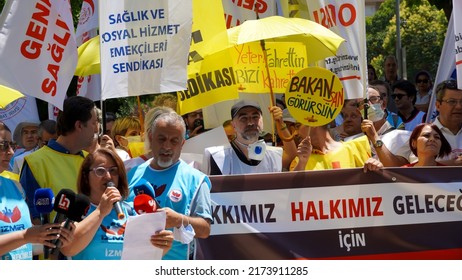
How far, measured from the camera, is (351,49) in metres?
9.21

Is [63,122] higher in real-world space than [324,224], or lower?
higher

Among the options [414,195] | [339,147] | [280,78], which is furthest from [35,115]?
[414,195]

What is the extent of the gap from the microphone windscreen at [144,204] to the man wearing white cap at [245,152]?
93.9 inches

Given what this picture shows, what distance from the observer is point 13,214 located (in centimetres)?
561

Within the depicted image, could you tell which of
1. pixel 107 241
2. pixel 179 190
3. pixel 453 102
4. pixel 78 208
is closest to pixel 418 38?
pixel 453 102

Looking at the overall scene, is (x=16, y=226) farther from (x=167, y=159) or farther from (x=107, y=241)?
(x=167, y=159)

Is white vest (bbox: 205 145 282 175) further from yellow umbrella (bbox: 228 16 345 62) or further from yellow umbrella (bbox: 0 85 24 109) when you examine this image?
yellow umbrella (bbox: 0 85 24 109)

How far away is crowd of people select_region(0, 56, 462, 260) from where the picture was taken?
5598 mm

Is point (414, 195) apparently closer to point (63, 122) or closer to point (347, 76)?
point (347, 76)

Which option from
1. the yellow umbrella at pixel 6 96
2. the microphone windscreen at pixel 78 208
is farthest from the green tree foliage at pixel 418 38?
the microphone windscreen at pixel 78 208

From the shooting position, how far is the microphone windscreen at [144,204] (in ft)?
17.9

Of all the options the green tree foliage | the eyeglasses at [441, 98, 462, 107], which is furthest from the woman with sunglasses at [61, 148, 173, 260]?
the green tree foliage

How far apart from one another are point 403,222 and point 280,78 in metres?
2.38

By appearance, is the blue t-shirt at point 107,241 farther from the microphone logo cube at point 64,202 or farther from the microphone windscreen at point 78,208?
the microphone logo cube at point 64,202
